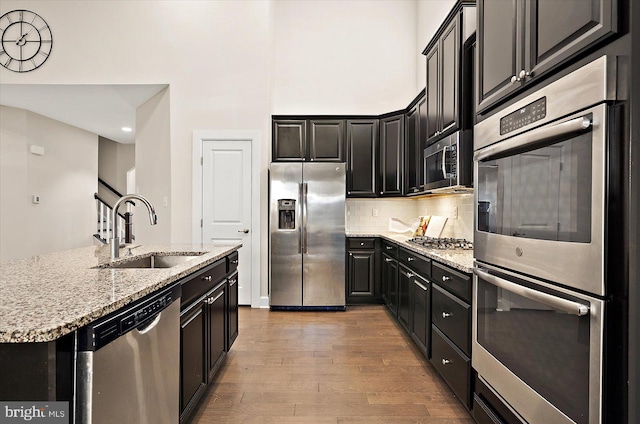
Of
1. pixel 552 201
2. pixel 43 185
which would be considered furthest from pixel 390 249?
pixel 43 185

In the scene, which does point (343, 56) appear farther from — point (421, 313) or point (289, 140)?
point (421, 313)

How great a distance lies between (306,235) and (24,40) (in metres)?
4.24

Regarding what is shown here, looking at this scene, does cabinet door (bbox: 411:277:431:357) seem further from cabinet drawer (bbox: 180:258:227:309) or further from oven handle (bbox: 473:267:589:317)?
cabinet drawer (bbox: 180:258:227:309)

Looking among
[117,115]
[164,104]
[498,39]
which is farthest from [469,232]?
[117,115]

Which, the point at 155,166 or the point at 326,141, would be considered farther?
the point at 326,141

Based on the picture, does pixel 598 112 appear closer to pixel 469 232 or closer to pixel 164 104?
pixel 469 232

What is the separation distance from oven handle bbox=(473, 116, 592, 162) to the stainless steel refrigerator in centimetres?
267

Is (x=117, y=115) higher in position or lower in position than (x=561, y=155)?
higher

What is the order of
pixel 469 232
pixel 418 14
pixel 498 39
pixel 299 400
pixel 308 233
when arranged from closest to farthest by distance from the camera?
pixel 498 39 → pixel 299 400 → pixel 469 232 → pixel 308 233 → pixel 418 14

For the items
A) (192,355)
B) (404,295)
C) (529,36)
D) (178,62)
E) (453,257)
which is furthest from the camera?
(178,62)

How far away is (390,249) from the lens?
12.9 feet

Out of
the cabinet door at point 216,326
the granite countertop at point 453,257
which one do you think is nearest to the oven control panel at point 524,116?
the granite countertop at point 453,257

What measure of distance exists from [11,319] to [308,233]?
10.9ft

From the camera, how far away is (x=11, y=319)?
35.7 inches
